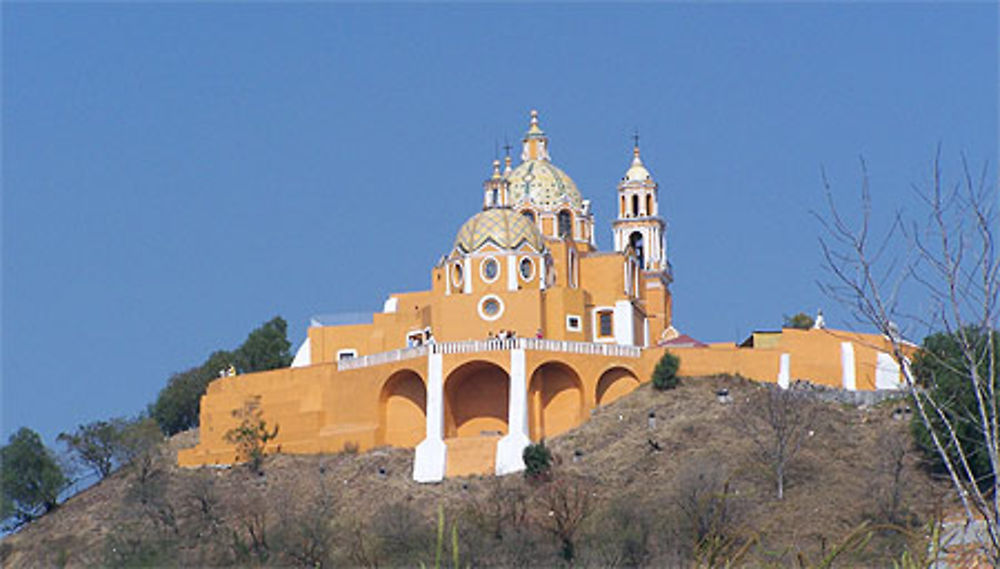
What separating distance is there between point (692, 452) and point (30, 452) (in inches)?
831

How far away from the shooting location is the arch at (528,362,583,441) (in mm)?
48469

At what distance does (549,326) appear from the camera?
49.9m

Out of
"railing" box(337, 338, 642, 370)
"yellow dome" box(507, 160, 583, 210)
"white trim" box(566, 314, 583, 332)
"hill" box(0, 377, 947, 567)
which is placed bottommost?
"hill" box(0, 377, 947, 567)

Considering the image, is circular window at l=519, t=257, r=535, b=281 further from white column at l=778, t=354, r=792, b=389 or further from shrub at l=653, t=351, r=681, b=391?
white column at l=778, t=354, r=792, b=389

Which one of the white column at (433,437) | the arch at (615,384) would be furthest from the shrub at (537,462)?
the arch at (615,384)

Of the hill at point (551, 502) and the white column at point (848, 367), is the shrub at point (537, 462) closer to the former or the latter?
the hill at point (551, 502)

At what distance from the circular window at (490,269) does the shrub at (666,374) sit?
5.29 meters

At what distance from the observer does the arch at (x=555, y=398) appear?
48.5 meters

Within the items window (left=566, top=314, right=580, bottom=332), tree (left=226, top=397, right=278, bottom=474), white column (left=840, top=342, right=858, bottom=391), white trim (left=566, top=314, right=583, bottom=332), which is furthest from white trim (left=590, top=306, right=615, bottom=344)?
tree (left=226, top=397, right=278, bottom=474)

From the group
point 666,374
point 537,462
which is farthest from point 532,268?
point 537,462

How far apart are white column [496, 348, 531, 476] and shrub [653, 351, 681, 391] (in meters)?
3.62

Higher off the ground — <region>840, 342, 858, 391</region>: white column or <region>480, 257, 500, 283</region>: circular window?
<region>480, 257, 500, 283</region>: circular window

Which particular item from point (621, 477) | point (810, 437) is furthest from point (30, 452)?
point (810, 437)

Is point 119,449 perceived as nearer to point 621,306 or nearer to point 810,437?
point 621,306
